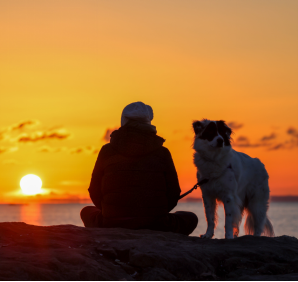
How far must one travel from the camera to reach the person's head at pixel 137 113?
266 inches

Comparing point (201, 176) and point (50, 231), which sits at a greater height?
point (201, 176)

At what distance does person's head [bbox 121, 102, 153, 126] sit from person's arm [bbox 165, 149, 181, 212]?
62 centimetres

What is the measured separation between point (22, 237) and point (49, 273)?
1.43 m

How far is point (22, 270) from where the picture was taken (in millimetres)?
4094

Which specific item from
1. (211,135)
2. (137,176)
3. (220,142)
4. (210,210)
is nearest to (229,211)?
(210,210)

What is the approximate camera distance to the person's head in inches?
266

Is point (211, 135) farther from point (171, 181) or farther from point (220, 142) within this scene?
point (171, 181)

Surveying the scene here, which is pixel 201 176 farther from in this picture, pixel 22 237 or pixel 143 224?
pixel 22 237

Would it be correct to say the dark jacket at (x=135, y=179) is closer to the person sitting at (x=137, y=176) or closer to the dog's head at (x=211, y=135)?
the person sitting at (x=137, y=176)

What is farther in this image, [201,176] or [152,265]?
[201,176]

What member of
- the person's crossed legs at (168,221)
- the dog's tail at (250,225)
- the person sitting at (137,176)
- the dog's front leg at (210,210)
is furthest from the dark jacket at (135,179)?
the dog's tail at (250,225)

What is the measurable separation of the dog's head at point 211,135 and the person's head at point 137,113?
1.44 m

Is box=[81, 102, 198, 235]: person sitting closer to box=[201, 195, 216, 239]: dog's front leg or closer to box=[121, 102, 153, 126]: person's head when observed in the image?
box=[121, 102, 153, 126]: person's head

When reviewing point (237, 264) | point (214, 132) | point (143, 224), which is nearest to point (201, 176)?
point (214, 132)
